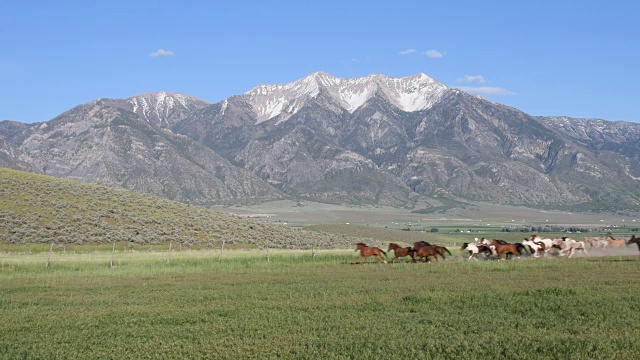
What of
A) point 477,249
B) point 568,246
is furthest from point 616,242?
point 477,249

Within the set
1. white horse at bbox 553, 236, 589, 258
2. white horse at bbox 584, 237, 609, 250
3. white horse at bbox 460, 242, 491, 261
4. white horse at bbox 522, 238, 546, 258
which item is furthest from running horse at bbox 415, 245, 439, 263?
white horse at bbox 584, 237, 609, 250

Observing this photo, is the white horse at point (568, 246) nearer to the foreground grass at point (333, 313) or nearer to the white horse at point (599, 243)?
the white horse at point (599, 243)

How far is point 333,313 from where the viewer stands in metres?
21.8

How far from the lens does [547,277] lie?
30.9 m

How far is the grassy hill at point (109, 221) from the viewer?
6331cm

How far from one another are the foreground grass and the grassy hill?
90.3 feet

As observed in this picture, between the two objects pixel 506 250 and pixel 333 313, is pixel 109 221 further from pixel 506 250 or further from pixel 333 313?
pixel 333 313

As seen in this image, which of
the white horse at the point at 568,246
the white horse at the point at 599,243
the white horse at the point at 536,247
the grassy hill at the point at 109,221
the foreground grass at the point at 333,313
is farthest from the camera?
the grassy hill at the point at 109,221

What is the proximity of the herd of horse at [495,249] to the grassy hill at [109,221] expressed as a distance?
29184 mm

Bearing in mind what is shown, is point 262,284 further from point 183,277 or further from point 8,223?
point 8,223

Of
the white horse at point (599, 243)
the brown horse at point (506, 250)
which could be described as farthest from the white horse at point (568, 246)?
the brown horse at point (506, 250)

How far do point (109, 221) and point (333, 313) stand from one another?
173 ft

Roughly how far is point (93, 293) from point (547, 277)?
20594 millimetres

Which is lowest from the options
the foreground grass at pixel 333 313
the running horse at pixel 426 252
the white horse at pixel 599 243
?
the foreground grass at pixel 333 313
